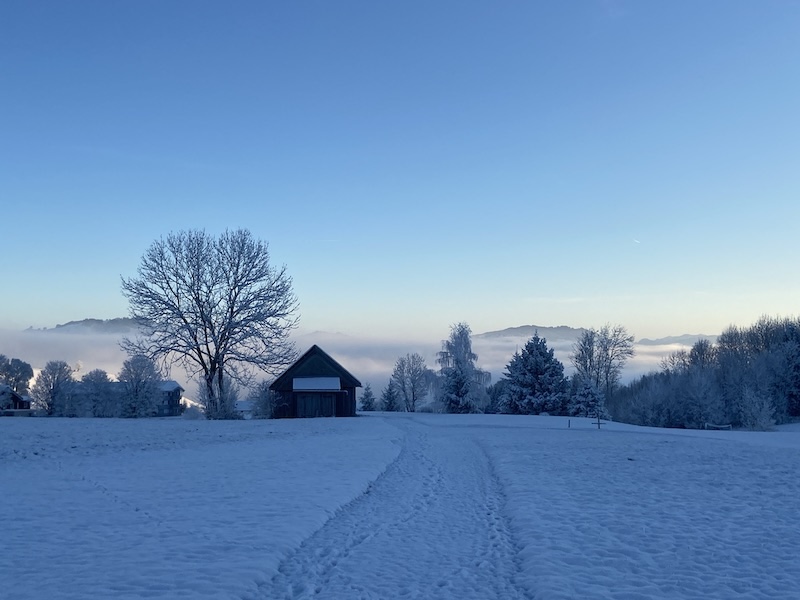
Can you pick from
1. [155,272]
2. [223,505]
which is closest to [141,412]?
[155,272]

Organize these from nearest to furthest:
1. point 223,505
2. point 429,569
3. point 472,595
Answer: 1. point 472,595
2. point 429,569
3. point 223,505

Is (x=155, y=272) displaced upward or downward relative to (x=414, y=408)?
upward

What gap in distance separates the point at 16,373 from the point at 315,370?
56607 millimetres

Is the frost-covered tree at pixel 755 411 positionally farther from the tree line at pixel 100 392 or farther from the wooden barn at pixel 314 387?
the tree line at pixel 100 392

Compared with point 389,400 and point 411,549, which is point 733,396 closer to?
point 389,400

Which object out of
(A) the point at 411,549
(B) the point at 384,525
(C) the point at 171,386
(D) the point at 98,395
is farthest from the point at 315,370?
(C) the point at 171,386

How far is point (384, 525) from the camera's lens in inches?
413

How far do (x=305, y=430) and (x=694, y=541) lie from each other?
23071 millimetres

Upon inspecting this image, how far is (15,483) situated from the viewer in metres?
12.4

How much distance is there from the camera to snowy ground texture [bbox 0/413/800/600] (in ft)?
23.5

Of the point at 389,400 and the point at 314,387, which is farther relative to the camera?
the point at 389,400

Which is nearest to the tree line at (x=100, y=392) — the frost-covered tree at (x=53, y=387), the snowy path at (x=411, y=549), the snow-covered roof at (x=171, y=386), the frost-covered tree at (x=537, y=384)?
the frost-covered tree at (x=53, y=387)

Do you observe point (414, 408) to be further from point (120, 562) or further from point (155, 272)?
point (120, 562)

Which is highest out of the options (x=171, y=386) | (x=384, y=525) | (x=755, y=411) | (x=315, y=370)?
(x=315, y=370)
